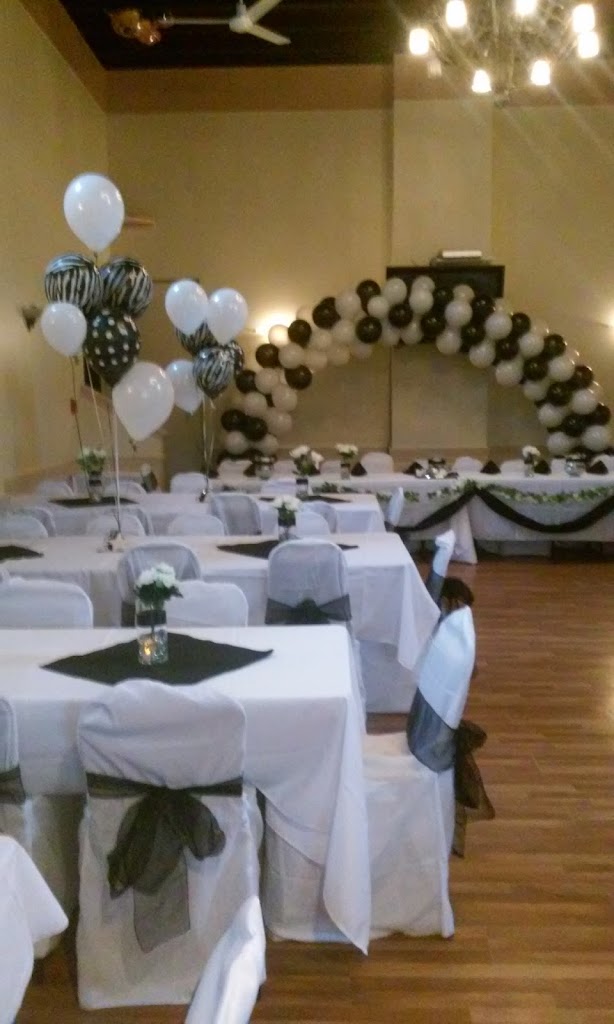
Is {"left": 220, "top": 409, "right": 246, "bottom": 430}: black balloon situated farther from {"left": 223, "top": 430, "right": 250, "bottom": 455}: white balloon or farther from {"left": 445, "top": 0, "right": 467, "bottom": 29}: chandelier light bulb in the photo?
{"left": 445, "top": 0, "right": 467, "bottom": 29}: chandelier light bulb

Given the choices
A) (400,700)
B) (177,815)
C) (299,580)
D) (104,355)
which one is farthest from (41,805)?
(104,355)

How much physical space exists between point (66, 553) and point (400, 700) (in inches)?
79.6

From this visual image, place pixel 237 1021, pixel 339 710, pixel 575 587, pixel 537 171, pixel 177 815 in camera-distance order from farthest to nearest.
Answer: pixel 537 171, pixel 575 587, pixel 339 710, pixel 177 815, pixel 237 1021

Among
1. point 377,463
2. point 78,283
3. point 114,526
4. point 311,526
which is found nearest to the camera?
point 78,283

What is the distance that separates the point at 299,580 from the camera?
4.26 metres

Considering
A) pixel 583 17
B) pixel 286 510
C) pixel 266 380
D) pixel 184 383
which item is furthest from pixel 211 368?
pixel 266 380

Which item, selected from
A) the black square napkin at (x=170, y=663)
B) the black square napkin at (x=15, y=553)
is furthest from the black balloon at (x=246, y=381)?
the black square napkin at (x=170, y=663)

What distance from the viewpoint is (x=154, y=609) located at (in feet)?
9.48

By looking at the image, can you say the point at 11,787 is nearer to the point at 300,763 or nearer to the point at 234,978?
the point at 300,763

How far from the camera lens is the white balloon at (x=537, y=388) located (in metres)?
10.8

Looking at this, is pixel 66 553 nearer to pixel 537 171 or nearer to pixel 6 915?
pixel 6 915

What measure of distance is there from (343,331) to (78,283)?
5809 mm

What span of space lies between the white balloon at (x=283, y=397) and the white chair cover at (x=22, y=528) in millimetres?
5449

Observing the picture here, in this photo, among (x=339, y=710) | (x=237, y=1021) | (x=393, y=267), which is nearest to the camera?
(x=237, y=1021)
